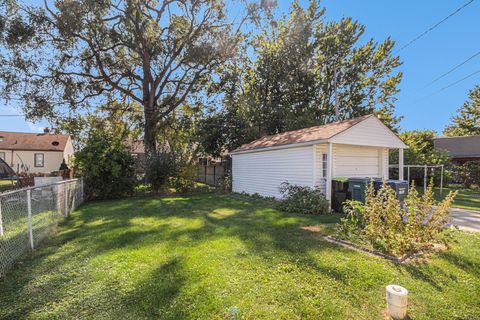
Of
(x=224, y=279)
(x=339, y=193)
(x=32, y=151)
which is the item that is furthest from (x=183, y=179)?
(x=32, y=151)

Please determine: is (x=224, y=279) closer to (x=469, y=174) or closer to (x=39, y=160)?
(x=469, y=174)

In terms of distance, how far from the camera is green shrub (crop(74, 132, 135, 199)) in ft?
35.3

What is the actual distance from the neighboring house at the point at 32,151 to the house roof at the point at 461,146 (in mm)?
36255

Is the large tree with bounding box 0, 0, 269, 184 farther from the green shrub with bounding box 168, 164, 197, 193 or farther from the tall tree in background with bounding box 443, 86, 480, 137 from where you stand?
the tall tree in background with bounding box 443, 86, 480, 137

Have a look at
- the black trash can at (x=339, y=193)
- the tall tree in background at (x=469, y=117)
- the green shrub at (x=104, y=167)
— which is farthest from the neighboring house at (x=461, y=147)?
the green shrub at (x=104, y=167)

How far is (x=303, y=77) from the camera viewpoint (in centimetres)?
1853

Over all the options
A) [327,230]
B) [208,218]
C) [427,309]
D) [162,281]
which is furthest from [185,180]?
[427,309]

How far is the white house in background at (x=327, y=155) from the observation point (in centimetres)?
874

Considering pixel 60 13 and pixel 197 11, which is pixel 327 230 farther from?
pixel 60 13

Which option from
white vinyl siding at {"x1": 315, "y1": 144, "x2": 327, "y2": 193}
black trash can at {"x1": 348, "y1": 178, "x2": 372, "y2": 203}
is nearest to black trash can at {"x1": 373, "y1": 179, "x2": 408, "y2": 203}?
black trash can at {"x1": 348, "y1": 178, "x2": 372, "y2": 203}

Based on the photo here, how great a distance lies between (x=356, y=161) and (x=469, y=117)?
104 feet

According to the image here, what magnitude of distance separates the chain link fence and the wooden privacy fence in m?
9.83

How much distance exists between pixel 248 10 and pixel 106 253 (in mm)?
15816

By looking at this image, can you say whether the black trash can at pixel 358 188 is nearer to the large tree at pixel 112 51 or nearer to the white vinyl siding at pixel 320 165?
the white vinyl siding at pixel 320 165
